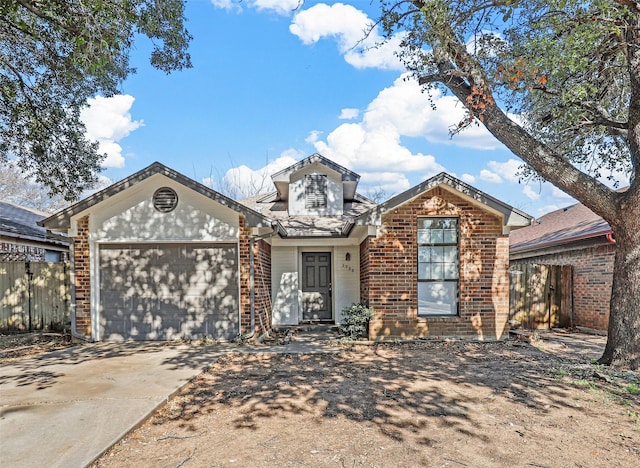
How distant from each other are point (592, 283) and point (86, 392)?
1157 centimetres

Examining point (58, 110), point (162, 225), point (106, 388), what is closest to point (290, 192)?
point (162, 225)

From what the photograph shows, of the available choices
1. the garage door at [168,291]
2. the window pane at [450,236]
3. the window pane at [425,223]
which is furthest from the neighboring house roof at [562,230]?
the garage door at [168,291]

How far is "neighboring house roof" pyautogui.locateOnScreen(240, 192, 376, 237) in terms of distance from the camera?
10781 mm

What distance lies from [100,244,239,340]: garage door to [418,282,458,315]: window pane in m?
4.19

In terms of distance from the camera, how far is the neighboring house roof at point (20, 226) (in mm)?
12086

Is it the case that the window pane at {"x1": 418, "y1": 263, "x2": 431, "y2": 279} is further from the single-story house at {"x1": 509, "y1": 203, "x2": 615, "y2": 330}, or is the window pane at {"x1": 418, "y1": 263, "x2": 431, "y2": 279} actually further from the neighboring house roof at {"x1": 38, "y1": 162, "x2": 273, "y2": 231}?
the single-story house at {"x1": 509, "y1": 203, "x2": 615, "y2": 330}

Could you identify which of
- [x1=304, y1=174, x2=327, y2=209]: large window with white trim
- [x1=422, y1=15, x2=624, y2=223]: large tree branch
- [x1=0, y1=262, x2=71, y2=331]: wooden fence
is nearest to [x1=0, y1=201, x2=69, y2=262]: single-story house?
[x1=0, y1=262, x2=71, y2=331]: wooden fence

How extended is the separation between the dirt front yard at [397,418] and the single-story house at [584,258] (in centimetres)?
436

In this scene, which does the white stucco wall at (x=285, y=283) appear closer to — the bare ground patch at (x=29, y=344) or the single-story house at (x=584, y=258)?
the bare ground patch at (x=29, y=344)

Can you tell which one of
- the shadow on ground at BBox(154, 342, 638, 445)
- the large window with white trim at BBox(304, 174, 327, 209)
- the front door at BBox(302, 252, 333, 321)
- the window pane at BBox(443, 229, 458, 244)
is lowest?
the shadow on ground at BBox(154, 342, 638, 445)

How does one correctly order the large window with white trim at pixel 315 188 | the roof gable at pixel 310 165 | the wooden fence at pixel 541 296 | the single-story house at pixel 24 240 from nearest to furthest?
the wooden fence at pixel 541 296 → the roof gable at pixel 310 165 → the single-story house at pixel 24 240 → the large window with white trim at pixel 315 188

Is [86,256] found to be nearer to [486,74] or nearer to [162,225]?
[162,225]

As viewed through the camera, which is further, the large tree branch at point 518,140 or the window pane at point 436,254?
the window pane at point 436,254

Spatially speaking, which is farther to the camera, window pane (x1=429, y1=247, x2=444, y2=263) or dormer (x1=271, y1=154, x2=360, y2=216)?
dormer (x1=271, y1=154, x2=360, y2=216)
